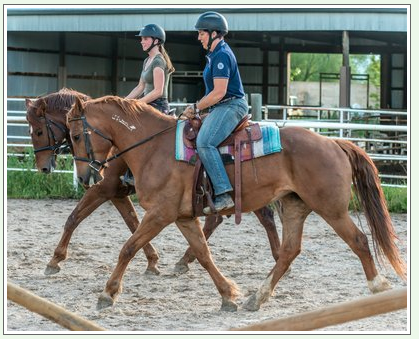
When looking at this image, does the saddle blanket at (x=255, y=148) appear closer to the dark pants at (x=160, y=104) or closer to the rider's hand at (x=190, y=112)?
the rider's hand at (x=190, y=112)

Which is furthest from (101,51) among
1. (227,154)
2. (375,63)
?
(375,63)

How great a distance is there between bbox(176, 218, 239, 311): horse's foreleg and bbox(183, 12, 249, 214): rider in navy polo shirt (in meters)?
0.22

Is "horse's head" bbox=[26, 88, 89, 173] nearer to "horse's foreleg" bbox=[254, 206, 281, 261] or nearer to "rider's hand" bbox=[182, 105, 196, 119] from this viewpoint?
"rider's hand" bbox=[182, 105, 196, 119]

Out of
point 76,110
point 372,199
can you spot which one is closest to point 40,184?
point 76,110

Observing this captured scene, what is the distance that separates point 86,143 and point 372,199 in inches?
90.5

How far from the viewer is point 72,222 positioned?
8266 mm

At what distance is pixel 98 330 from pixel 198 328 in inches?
76.4

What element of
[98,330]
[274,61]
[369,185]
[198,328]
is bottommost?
[198,328]

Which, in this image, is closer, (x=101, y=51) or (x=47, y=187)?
(x=47, y=187)

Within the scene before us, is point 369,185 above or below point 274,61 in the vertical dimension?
below

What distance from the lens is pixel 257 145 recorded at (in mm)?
6941

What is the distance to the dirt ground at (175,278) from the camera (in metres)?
6.43

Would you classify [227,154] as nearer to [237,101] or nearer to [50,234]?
[237,101]

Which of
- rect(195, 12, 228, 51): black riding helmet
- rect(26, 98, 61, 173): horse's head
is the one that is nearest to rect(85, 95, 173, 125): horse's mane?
rect(195, 12, 228, 51): black riding helmet
